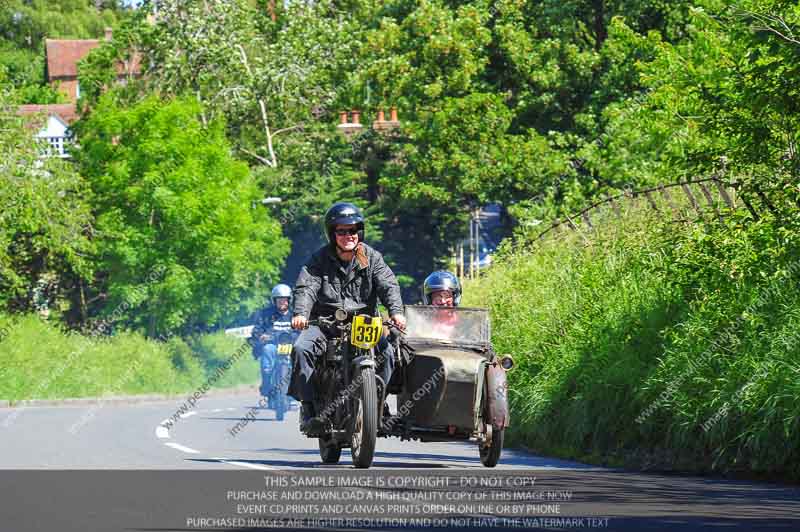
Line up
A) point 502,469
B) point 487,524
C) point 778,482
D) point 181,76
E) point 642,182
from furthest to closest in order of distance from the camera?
point 181,76
point 642,182
point 502,469
point 778,482
point 487,524

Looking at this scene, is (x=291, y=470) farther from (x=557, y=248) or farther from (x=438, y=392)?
(x=557, y=248)

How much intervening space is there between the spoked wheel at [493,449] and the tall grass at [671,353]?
1.67 meters

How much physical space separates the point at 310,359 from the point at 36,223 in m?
29.5

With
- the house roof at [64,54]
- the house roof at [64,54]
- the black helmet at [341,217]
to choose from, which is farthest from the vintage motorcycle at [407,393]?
the house roof at [64,54]

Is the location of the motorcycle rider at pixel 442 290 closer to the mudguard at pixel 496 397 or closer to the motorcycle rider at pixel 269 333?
the mudguard at pixel 496 397

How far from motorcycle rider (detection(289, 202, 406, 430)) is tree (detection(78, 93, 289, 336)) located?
31.4 meters

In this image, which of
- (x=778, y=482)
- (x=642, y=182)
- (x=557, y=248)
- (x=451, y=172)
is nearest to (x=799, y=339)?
(x=778, y=482)

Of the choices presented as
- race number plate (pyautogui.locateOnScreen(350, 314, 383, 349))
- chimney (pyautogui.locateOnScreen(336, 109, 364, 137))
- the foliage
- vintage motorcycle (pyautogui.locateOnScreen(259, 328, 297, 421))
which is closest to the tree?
the foliage

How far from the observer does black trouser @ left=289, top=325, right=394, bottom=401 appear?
1377 cm

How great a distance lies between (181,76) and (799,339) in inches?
1914

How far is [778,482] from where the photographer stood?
13.5 metres

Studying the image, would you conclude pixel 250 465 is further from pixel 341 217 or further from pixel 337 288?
pixel 341 217

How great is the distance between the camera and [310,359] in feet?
45.5

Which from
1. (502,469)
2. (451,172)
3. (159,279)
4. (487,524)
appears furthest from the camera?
(451,172)
